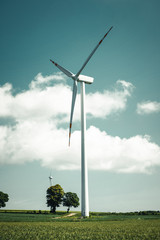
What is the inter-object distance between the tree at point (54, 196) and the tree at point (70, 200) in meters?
12.1

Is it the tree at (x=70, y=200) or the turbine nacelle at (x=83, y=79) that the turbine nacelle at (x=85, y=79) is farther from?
the tree at (x=70, y=200)

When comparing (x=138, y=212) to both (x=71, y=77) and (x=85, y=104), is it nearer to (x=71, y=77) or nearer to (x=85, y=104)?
(x=85, y=104)

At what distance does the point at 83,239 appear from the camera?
1588 centimetres

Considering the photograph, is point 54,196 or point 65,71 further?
point 54,196

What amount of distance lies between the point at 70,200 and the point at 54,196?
57.4ft

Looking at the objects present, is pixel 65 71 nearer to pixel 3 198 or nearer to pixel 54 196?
pixel 54 196

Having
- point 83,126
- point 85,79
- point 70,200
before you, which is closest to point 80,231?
point 83,126

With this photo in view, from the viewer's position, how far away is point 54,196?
101 m

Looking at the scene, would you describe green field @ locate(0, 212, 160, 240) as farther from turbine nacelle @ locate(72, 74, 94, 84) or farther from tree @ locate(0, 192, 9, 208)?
tree @ locate(0, 192, 9, 208)

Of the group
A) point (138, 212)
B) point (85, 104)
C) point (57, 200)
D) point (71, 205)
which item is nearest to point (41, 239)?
point (85, 104)

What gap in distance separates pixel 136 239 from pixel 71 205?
107 metres

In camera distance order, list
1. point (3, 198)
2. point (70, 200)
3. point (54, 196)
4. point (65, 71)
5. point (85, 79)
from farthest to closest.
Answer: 1. point (3, 198)
2. point (70, 200)
3. point (54, 196)
4. point (65, 71)
5. point (85, 79)

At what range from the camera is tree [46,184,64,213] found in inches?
3986

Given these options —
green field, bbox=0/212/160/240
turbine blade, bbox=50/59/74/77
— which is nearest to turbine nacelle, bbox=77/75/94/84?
turbine blade, bbox=50/59/74/77
